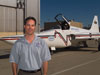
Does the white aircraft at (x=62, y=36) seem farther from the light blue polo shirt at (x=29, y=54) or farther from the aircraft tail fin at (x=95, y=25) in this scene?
the light blue polo shirt at (x=29, y=54)

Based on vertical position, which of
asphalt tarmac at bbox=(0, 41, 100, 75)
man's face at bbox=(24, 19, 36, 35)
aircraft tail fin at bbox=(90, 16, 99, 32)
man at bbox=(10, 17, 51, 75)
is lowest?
asphalt tarmac at bbox=(0, 41, 100, 75)

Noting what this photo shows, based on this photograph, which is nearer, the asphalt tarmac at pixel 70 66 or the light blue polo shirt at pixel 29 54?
the light blue polo shirt at pixel 29 54

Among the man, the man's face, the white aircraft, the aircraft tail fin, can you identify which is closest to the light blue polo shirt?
the man

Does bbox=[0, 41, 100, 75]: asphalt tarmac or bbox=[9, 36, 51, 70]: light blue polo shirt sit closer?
bbox=[9, 36, 51, 70]: light blue polo shirt

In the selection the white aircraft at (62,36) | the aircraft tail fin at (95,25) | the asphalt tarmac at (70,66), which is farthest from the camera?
the aircraft tail fin at (95,25)

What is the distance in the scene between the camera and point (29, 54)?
2471 millimetres

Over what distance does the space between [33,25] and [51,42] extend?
7563mm

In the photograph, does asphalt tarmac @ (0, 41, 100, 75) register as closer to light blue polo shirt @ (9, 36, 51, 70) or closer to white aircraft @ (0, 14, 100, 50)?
white aircraft @ (0, 14, 100, 50)

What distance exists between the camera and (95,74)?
18.4ft

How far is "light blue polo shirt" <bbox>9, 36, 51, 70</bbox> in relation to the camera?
247 centimetres

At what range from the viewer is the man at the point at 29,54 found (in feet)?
8.11

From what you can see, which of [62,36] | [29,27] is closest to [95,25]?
[62,36]

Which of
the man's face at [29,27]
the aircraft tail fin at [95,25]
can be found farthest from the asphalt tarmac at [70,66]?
the aircraft tail fin at [95,25]

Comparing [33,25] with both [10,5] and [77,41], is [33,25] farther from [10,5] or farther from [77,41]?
[10,5]
